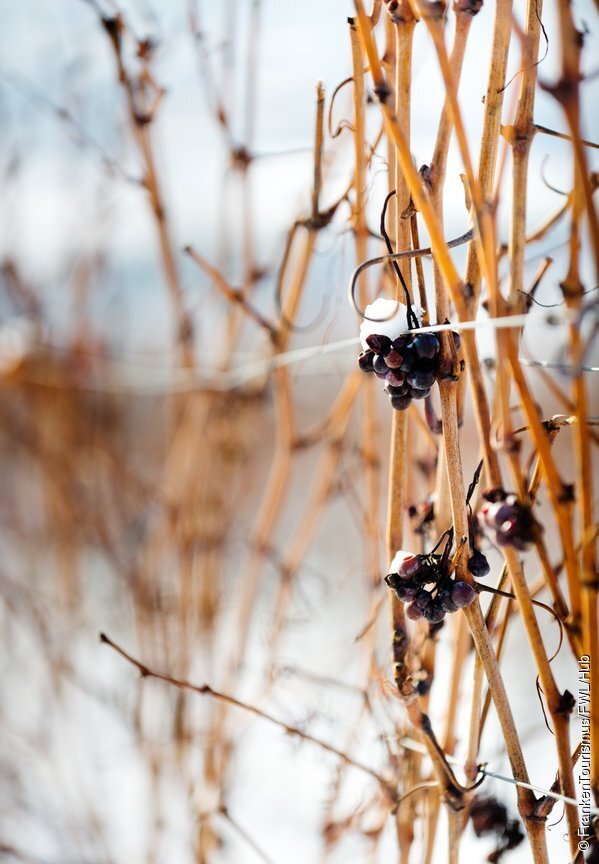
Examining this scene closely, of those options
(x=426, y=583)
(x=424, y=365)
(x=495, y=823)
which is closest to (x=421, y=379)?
(x=424, y=365)

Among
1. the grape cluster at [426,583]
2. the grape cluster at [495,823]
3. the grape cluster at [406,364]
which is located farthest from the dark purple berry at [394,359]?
the grape cluster at [495,823]

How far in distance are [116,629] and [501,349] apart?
47.5 inches

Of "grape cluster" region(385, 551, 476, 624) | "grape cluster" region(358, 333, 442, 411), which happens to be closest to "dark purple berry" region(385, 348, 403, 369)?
"grape cluster" region(358, 333, 442, 411)

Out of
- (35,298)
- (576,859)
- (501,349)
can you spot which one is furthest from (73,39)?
(576,859)

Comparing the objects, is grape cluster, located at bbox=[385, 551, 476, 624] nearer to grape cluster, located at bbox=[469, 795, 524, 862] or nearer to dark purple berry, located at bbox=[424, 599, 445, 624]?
dark purple berry, located at bbox=[424, 599, 445, 624]

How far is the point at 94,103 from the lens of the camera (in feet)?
4.36

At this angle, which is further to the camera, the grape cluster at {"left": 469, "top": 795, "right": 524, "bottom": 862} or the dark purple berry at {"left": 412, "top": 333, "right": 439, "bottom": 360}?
the grape cluster at {"left": 469, "top": 795, "right": 524, "bottom": 862}

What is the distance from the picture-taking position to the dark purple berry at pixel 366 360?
399mm

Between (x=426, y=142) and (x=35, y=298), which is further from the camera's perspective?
(x=35, y=298)

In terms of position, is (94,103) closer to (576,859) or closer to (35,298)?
(35,298)

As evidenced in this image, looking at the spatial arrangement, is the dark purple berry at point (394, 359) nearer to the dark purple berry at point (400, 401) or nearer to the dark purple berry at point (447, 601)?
the dark purple berry at point (400, 401)

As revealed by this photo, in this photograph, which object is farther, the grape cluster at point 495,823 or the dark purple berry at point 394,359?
the grape cluster at point 495,823

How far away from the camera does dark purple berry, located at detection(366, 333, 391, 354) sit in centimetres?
39

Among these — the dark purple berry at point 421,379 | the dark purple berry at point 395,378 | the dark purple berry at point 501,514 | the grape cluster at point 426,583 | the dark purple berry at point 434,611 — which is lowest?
the dark purple berry at point 434,611
